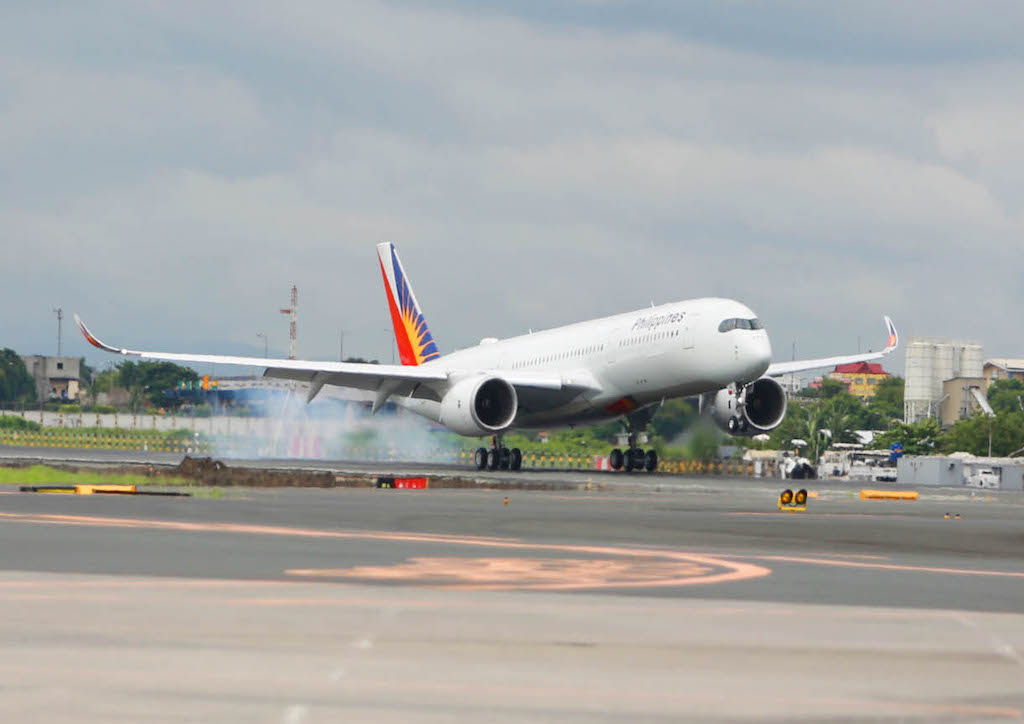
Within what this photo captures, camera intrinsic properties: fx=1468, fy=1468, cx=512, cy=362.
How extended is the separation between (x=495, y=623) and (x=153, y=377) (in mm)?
170754

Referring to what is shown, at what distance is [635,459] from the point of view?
5303 cm

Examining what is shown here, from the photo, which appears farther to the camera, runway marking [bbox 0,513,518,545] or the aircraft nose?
the aircraft nose

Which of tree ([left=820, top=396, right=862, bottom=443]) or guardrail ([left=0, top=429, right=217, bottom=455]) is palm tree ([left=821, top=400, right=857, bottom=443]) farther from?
guardrail ([left=0, top=429, right=217, bottom=455])

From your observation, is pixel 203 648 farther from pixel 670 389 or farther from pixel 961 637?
pixel 670 389

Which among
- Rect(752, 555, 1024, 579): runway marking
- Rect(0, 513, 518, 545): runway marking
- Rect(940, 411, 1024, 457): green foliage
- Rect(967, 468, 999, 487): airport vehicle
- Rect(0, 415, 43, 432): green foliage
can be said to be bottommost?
Rect(967, 468, 999, 487): airport vehicle

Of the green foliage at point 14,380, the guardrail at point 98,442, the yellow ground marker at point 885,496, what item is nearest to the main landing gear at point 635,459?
the yellow ground marker at point 885,496

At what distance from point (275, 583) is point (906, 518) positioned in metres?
17.9

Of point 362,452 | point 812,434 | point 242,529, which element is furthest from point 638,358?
point 812,434

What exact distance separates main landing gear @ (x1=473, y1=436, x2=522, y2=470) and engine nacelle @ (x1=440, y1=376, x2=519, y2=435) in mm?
2954

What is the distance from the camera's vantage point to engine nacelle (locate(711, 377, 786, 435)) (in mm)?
49609

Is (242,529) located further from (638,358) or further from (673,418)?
(673,418)

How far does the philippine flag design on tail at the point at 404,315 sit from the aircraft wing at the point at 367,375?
11037 millimetres

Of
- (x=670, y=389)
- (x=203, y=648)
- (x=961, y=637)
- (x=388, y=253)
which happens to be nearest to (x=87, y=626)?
(x=203, y=648)

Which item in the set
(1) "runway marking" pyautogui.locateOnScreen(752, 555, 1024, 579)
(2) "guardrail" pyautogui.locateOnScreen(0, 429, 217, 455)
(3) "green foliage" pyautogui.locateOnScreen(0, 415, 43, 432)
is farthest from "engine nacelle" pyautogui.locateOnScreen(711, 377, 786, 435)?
(3) "green foliage" pyautogui.locateOnScreen(0, 415, 43, 432)
